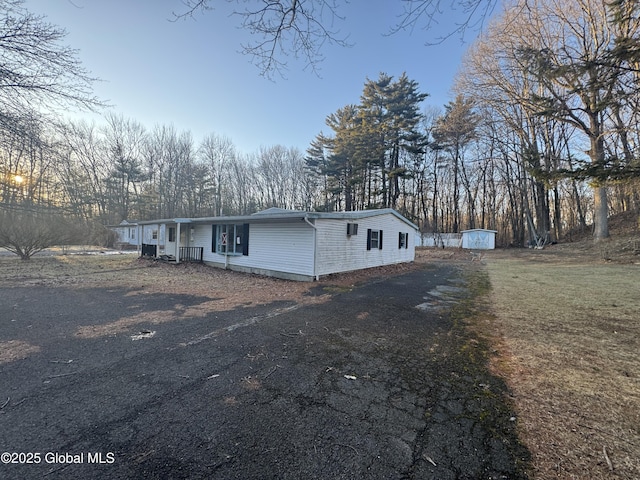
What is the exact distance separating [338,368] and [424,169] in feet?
106

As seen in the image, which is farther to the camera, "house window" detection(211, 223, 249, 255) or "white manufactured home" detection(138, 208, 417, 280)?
"house window" detection(211, 223, 249, 255)

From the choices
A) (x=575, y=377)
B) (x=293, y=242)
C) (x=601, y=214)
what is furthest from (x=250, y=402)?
(x=601, y=214)

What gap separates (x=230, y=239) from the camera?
39.5 feet

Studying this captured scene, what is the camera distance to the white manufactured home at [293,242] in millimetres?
9500

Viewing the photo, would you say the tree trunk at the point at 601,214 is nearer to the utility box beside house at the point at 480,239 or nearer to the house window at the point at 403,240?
the utility box beside house at the point at 480,239

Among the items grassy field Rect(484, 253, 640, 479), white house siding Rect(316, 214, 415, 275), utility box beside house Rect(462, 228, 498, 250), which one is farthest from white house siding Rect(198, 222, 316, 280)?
utility box beside house Rect(462, 228, 498, 250)

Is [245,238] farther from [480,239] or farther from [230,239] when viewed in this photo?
[480,239]

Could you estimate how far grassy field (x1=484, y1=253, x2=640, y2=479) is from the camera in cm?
180

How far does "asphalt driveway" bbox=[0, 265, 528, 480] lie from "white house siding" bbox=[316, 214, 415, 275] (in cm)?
501

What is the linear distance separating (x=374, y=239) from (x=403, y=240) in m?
3.62

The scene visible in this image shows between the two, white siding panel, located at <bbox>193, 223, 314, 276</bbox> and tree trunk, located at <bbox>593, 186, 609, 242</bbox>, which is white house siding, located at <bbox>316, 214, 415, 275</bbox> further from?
tree trunk, located at <bbox>593, 186, 609, 242</bbox>

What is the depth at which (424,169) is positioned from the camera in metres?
31.6

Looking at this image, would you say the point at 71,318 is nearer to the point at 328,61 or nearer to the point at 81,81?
the point at 81,81

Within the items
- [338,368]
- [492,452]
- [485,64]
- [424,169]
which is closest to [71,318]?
[338,368]
